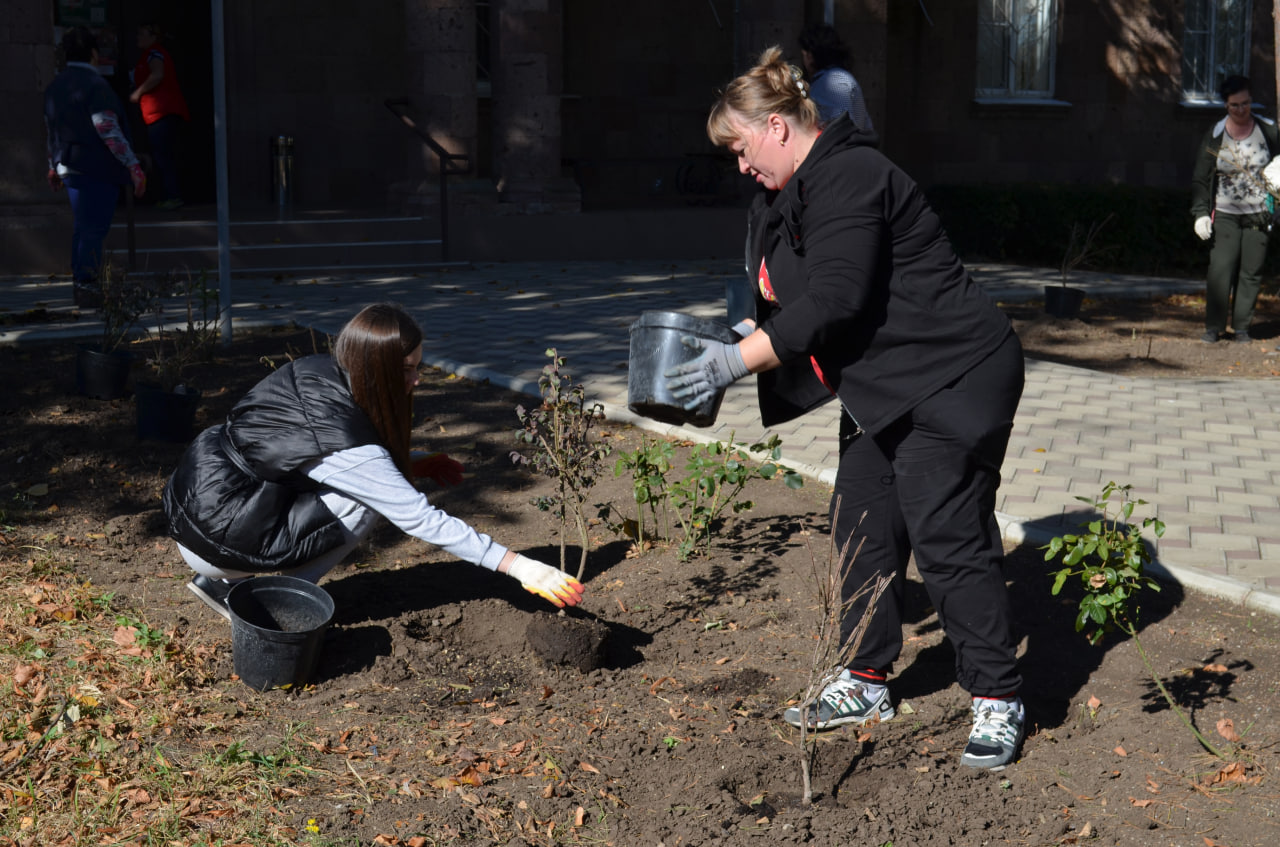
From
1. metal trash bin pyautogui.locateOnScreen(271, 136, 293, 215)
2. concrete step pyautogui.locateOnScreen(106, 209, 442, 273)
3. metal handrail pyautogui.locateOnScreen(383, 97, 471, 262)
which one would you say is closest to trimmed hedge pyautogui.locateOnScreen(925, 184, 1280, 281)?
metal handrail pyautogui.locateOnScreen(383, 97, 471, 262)

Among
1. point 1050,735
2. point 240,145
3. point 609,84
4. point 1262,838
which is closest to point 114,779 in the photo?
point 1050,735

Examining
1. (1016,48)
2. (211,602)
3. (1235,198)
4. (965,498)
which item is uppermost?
(1016,48)

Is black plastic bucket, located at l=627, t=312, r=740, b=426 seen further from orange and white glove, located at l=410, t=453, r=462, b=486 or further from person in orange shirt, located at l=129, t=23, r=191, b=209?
person in orange shirt, located at l=129, t=23, r=191, b=209

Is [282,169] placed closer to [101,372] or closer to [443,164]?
[443,164]

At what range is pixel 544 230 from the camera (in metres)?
13.9

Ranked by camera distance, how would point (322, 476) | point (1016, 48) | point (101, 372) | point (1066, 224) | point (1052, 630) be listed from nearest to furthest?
point (322, 476)
point (1052, 630)
point (101, 372)
point (1066, 224)
point (1016, 48)

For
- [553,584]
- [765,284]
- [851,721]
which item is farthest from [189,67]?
[851,721]

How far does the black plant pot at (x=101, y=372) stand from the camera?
22.5 ft

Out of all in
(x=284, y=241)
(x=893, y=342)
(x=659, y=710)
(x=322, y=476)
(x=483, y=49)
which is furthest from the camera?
(x=483, y=49)

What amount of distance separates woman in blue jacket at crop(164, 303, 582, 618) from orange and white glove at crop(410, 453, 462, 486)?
25cm

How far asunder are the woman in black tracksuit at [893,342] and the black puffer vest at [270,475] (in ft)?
4.12

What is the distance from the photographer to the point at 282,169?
14.5 m

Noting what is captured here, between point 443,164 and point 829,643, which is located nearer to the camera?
point 829,643

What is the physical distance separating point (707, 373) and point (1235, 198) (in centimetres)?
766
